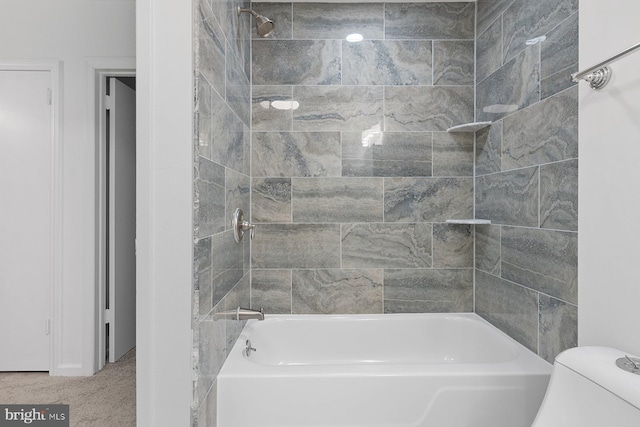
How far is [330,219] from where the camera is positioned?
2217 mm

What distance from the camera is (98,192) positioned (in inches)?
98.1

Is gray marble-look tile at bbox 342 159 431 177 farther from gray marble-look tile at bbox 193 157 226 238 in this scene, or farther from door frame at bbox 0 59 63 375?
door frame at bbox 0 59 63 375

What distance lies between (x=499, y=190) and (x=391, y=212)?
612 mm

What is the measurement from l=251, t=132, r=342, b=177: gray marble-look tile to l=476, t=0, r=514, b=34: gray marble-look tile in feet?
3.50

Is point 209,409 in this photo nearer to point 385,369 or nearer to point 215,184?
point 385,369

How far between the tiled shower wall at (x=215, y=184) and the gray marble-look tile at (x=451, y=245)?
1.19m

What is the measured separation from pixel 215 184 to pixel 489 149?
1563 mm

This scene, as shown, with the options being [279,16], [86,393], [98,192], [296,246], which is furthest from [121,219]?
[279,16]

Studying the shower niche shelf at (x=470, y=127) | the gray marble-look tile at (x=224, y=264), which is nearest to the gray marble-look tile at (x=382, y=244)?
the shower niche shelf at (x=470, y=127)

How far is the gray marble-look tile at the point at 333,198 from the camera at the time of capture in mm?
2207

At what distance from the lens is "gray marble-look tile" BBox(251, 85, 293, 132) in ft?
7.21

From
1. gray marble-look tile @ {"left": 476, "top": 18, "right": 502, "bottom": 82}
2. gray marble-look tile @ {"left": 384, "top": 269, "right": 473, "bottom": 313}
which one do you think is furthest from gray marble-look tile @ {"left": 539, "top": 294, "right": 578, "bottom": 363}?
gray marble-look tile @ {"left": 476, "top": 18, "right": 502, "bottom": 82}

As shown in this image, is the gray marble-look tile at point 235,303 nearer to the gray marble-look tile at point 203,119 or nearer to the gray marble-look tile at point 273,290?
the gray marble-look tile at point 273,290

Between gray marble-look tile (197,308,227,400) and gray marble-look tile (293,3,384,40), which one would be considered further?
gray marble-look tile (293,3,384,40)
